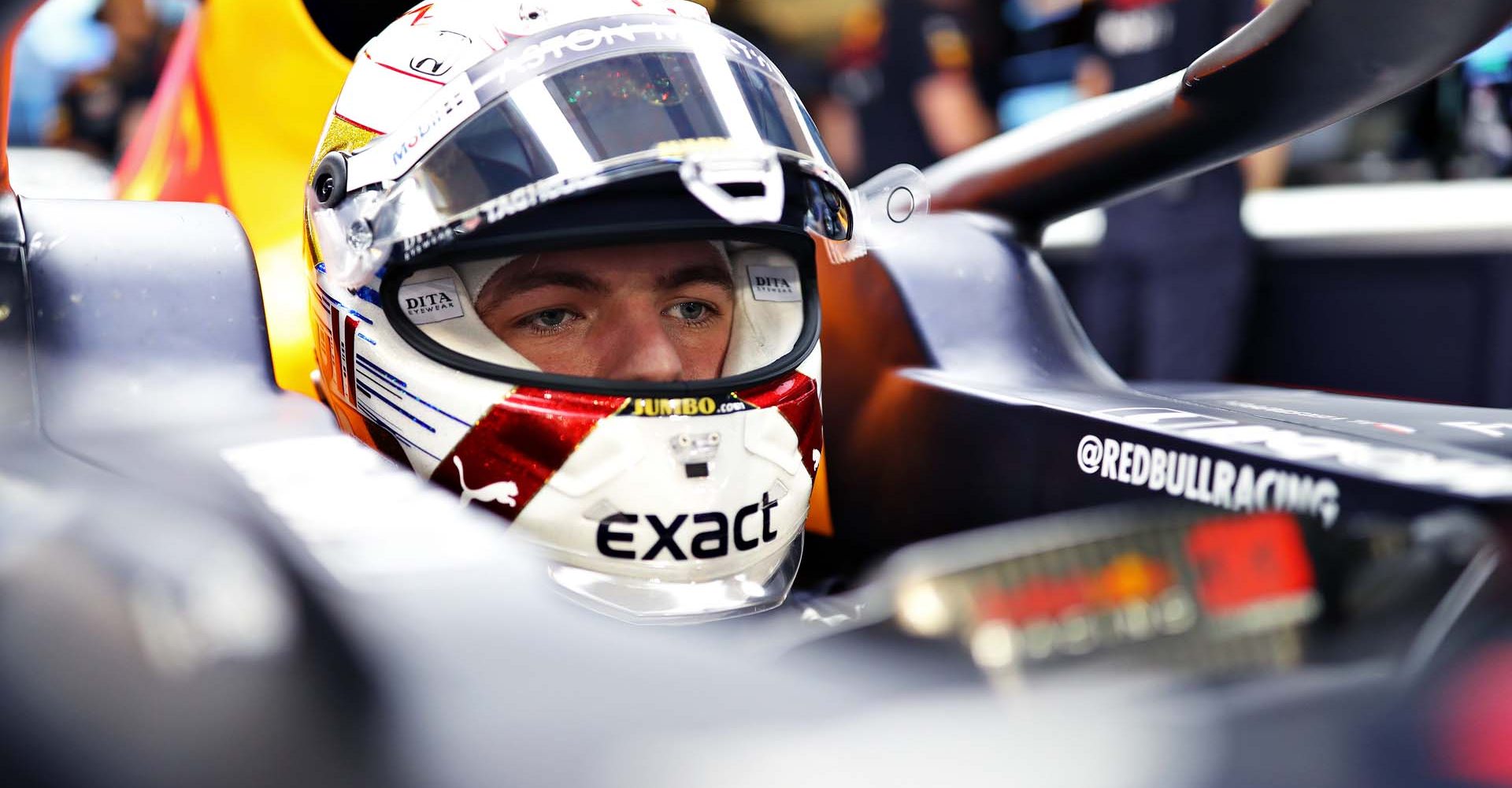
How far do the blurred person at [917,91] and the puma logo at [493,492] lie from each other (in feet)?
10.2

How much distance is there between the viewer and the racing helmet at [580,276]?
87 cm

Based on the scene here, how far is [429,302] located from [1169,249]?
248 cm

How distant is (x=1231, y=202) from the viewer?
9.92 feet

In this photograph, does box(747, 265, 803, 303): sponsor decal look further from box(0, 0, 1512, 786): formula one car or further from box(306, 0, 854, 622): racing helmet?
box(0, 0, 1512, 786): formula one car

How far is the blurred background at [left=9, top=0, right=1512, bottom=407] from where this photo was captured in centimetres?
282

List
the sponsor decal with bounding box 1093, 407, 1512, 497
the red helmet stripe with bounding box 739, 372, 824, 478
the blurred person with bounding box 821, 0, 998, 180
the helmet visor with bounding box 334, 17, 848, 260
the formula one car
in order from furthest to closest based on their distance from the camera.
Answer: the blurred person with bounding box 821, 0, 998, 180
the red helmet stripe with bounding box 739, 372, 824, 478
the helmet visor with bounding box 334, 17, 848, 260
the sponsor decal with bounding box 1093, 407, 1512, 497
the formula one car

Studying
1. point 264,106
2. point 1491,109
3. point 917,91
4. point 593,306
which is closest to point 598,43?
point 593,306

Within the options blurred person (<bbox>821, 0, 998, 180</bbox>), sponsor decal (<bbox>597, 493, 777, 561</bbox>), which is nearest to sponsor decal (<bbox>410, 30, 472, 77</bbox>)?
sponsor decal (<bbox>597, 493, 777, 561</bbox>)

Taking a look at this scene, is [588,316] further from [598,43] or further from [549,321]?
[598,43]

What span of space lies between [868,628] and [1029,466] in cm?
70

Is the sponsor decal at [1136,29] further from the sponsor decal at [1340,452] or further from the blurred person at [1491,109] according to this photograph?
the sponsor decal at [1340,452]

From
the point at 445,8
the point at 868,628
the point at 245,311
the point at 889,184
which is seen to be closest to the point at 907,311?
the point at 889,184

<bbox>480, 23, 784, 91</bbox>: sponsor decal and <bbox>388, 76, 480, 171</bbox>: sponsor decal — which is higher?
<bbox>480, 23, 784, 91</bbox>: sponsor decal

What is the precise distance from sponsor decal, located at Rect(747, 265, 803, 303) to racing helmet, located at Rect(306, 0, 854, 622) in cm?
8
